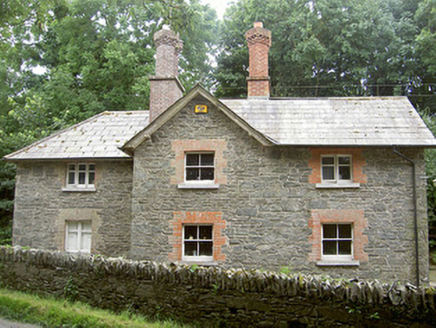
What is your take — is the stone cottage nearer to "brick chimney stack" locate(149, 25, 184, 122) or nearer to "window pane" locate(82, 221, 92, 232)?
"window pane" locate(82, 221, 92, 232)

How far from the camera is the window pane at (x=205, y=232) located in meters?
12.1

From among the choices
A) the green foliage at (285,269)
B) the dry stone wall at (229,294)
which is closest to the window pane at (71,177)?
the dry stone wall at (229,294)

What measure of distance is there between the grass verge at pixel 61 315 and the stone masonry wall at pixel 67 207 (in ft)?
14.7

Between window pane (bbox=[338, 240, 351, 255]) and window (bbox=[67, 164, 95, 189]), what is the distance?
903cm

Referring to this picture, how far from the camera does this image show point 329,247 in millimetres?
11898

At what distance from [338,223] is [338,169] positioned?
70.1 inches

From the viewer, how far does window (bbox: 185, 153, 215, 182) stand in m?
12.3

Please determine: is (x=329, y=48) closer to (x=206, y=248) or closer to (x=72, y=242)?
(x=206, y=248)

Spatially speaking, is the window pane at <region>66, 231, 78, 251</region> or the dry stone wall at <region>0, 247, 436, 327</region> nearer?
the dry stone wall at <region>0, 247, 436, 327</region>

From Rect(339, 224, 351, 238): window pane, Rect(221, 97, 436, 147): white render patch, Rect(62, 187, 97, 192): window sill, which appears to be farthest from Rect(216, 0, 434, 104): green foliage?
Rect(62, 187, 97, 192): window sill

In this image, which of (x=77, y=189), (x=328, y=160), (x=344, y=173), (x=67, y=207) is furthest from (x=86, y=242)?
(x=344, y=173)

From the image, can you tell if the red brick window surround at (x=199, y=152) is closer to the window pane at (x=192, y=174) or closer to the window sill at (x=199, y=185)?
the window sill at (x=199, y=185)

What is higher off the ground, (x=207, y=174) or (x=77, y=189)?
(x=207, y=174)

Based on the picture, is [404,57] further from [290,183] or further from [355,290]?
[355,290]
